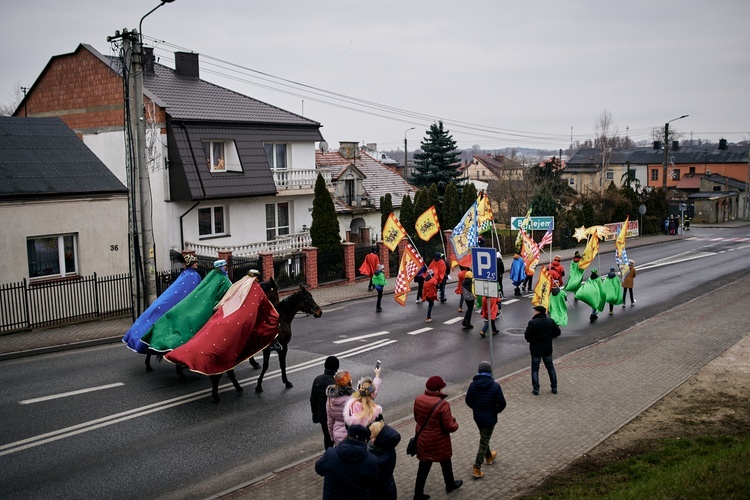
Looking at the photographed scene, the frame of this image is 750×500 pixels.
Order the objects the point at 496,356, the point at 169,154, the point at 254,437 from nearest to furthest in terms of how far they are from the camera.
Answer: the point at 254,437 → the point at 496,356 → the point at 169,154

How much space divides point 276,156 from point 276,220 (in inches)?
119

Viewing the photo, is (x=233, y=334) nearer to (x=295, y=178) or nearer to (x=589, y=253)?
(x=589, y=253)

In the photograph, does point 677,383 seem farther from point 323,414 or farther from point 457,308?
point 457,308

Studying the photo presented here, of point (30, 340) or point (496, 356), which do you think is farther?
point (30, 340)

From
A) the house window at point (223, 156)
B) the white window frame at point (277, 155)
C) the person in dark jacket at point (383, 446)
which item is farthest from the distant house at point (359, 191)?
the person in dark jacket at point (383, 446)

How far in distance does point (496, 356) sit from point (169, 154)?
54.8 ft

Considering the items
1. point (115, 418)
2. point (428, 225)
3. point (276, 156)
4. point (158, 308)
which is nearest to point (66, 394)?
point (115, 418)

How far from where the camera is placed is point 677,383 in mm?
13312

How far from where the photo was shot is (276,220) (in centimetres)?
3186

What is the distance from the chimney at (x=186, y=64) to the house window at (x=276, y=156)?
5466 millimetres

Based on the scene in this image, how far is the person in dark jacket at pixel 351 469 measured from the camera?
6.34m

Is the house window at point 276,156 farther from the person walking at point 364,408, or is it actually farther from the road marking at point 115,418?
the person walking at point 364,408

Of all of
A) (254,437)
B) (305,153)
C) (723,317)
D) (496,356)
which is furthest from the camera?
(305,153)

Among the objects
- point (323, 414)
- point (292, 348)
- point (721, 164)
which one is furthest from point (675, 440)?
point (721, 164)
